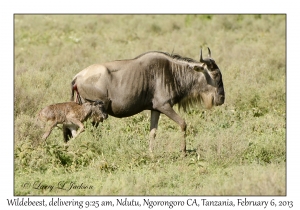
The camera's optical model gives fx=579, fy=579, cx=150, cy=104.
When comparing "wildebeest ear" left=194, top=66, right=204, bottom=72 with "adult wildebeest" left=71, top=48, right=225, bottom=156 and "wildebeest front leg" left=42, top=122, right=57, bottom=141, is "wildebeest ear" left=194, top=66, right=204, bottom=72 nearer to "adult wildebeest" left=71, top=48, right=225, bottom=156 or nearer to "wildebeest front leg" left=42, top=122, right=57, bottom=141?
"adult wildebeest" left=71, top=48, right=225, bottom=156

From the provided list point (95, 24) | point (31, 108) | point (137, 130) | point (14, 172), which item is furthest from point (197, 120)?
point (95, 24)

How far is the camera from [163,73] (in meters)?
8.48

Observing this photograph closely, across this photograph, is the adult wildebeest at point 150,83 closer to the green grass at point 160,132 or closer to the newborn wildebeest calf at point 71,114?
the newborn wildebeest calf at point 71,114

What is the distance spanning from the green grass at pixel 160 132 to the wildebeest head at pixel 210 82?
1.56 ft

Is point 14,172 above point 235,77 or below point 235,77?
below

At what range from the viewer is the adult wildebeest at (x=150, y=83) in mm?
8273

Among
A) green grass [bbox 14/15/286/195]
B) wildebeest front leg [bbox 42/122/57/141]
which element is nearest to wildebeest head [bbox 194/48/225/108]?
green grass [bbox 14/15/286/195]

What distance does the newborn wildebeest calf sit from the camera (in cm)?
815

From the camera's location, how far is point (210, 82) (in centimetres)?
882

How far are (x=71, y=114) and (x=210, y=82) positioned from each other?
2.18 m

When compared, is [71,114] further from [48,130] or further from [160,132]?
[160,132]

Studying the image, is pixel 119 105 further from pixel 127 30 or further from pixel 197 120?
pixel 127 30

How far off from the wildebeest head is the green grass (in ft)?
1.56

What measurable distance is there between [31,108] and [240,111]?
12.4ft
